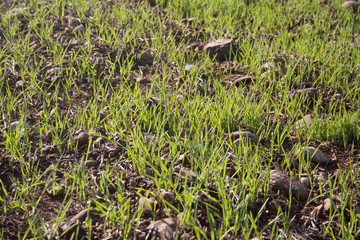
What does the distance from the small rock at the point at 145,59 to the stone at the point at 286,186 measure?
52.8 inches

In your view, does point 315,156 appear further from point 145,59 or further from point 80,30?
point 80,30

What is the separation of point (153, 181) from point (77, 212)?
36 cm

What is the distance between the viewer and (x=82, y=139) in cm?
207

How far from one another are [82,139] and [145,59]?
1.00 meters

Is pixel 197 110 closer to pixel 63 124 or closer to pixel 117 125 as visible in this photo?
pixel 117 125

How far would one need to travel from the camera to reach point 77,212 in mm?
1678

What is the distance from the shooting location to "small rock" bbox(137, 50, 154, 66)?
9.39ft

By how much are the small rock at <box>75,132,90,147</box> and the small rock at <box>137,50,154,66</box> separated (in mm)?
918

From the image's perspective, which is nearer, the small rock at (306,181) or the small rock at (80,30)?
the small rock at (306,181)

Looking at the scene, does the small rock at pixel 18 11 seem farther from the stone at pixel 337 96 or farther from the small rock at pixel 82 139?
the stone at pixel 337 96

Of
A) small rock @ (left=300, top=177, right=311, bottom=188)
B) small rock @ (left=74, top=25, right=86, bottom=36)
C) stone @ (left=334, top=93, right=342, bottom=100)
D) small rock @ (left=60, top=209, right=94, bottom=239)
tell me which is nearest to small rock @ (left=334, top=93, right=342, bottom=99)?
stone @ (left=334, top=93, right=342, bottom=100)

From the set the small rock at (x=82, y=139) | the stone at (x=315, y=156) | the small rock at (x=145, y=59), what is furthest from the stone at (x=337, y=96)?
the small rock at (x=82, y=139)

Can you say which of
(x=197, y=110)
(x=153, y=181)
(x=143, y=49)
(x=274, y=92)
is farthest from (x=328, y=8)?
(x=153, y=181)

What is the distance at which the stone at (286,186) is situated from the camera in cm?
182
